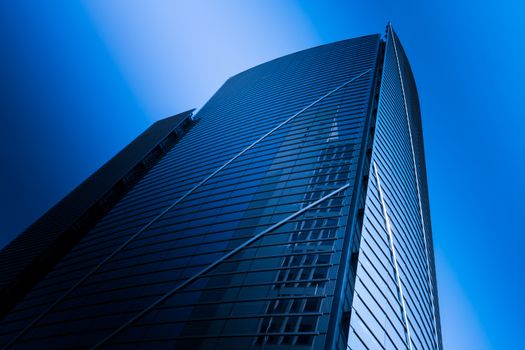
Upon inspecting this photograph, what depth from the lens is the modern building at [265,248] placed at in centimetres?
1994

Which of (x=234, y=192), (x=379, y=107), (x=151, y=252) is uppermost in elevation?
(x=379, y=107)

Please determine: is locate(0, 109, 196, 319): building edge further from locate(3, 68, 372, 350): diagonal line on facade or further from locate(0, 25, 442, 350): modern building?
locate(3, 68, 372, 350): diagonal line on facade

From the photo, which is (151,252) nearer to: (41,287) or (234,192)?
(234,192)

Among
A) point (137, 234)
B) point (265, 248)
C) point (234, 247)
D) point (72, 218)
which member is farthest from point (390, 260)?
point (72, 218)

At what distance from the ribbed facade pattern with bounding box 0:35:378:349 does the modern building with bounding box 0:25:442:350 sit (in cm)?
13

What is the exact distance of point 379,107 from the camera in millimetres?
41781

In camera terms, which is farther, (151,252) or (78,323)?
(151,252)

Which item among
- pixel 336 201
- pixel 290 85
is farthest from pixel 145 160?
pixel 336 201

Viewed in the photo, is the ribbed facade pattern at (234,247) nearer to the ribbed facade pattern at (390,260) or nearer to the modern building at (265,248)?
the modern building at (265,248)

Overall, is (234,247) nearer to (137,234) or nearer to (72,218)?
(137,234)

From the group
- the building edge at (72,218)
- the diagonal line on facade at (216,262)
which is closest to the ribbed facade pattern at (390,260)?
the diagonal line on facade at (216,262)

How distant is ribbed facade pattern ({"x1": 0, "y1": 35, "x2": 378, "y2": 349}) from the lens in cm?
1995

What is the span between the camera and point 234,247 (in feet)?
85.3

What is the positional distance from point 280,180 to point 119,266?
1489cm
